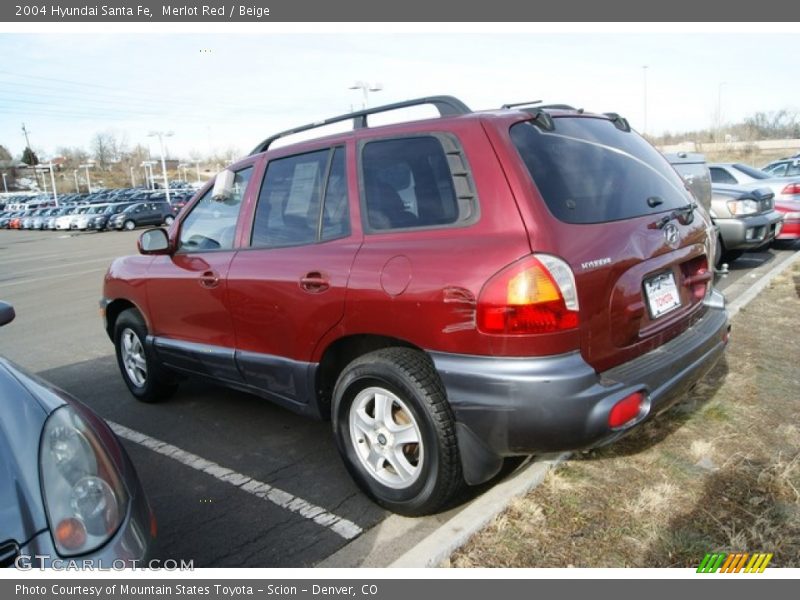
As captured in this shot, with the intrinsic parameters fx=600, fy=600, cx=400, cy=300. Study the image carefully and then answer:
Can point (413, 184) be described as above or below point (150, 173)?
below

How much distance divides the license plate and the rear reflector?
460 millimetres

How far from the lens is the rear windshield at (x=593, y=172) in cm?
263

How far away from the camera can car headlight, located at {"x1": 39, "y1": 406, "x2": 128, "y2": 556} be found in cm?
181

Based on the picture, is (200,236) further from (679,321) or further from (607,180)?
(679,321)

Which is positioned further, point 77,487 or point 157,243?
point 157,243

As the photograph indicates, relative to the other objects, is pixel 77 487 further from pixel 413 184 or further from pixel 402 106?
pixel 402 106

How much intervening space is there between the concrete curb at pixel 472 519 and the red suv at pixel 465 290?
0.16 metres

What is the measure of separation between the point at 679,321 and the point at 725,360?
7.00 feet

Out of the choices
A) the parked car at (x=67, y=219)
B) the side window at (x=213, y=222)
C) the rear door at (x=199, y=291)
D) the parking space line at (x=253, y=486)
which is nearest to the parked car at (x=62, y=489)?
the parking space line at (x=253, y=486)

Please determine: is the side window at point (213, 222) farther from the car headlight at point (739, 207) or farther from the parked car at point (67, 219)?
the parked car at point (67, 219)

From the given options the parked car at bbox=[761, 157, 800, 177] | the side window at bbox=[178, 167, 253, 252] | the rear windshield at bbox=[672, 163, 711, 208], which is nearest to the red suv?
the side window at bbox=[178, 167, 253, 252]

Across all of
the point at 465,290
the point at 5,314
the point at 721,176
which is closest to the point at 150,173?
the point at 721,176

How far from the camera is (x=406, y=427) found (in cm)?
285

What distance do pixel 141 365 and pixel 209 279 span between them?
4.94 ft
